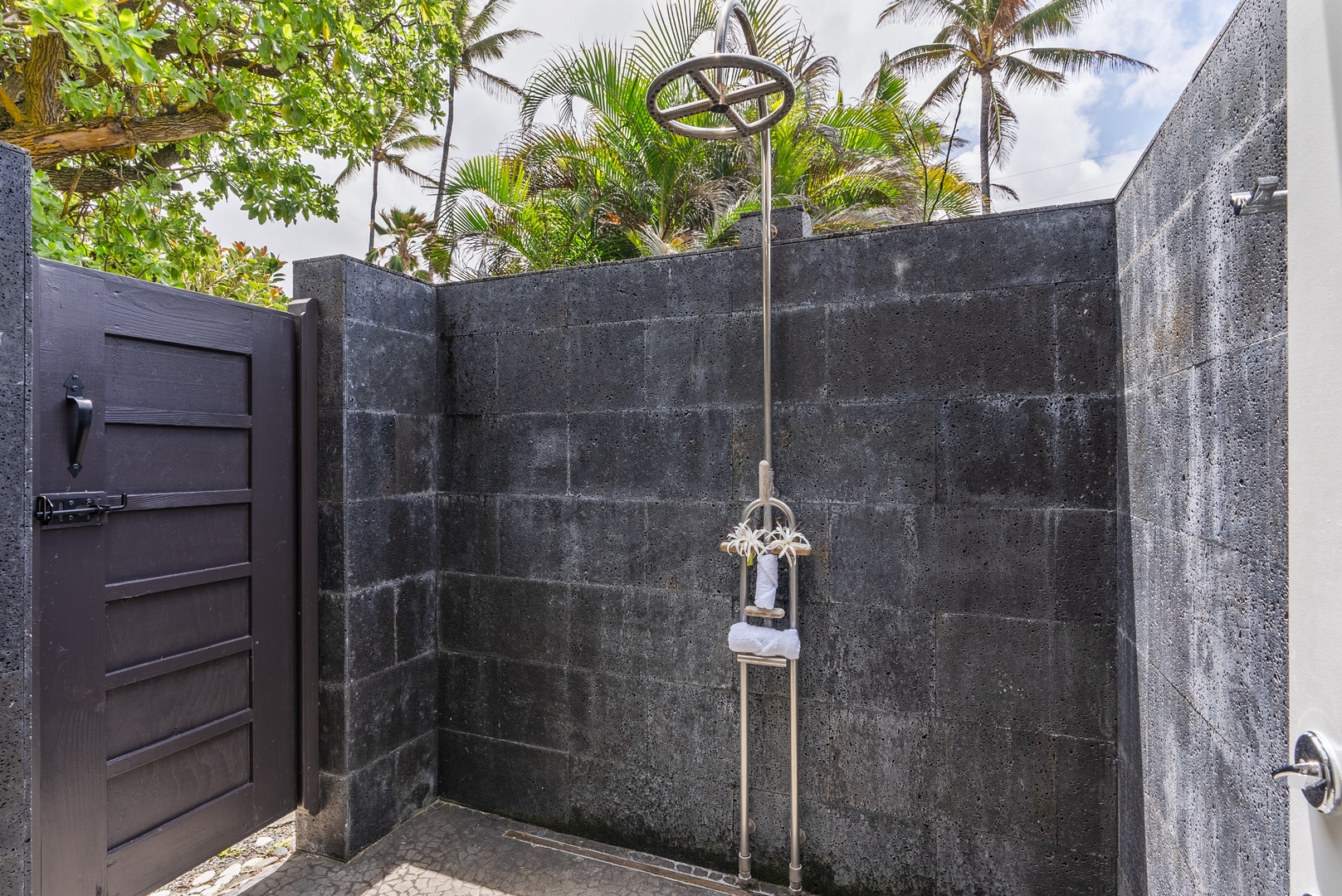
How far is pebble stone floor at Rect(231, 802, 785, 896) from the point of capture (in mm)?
2150

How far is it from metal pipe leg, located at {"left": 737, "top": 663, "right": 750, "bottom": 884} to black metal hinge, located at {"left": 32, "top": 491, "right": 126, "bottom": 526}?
184cm

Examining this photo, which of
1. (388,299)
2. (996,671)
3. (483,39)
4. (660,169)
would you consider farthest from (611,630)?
(483,39)

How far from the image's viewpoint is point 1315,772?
76cm

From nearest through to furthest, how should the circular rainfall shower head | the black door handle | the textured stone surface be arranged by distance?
the textured stone surface < the circular rainfall shower head < the black door handle

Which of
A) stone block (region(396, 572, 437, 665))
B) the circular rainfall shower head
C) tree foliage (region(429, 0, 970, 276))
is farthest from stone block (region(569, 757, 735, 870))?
tree foliage (region(429, 0, 970, 276))

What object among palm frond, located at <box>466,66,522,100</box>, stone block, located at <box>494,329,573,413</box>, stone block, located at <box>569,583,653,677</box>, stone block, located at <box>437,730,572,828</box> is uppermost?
palm frond, located at <box>466,66,522,100</box>

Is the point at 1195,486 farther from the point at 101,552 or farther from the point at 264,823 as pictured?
A: the point at 264,823

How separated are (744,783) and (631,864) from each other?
0.57 metres

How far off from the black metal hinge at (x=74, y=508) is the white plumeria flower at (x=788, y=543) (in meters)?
1.85

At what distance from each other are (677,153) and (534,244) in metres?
1.42

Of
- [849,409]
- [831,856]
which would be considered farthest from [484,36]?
[831,856]

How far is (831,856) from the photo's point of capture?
6.96ft

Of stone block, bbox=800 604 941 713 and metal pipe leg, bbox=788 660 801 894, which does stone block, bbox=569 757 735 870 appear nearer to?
metal pipe leg, bbox=788 660 801 894

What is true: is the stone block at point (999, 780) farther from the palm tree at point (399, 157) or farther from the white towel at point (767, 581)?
the palm tree at point (399, 157)
